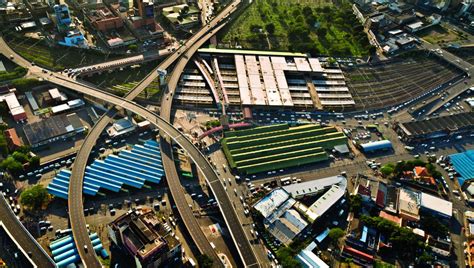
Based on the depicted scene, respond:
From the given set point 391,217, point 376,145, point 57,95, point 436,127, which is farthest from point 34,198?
point 436,127

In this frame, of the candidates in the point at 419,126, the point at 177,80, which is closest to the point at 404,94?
the point at 419,126

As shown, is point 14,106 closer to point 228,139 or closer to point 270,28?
point 228,139

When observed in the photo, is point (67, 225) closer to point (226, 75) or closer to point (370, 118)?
point (226, 75)

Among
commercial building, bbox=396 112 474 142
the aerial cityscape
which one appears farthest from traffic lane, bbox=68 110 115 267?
commercial building, bbox=396 112 474 142

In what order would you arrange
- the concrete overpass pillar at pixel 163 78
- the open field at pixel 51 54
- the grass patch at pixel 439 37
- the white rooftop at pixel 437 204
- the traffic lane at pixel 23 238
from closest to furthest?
1. the traffic lane at pixel 23 238
2. the white rooftop at pixel 437 204
3. the concrete overpass pillar at pixel 163 78
4. the open field at pixel 51 54
5. the grass patch at pixel 439 37

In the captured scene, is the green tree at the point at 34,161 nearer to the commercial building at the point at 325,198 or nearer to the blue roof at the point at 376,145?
the commercial building at the point at 325,198

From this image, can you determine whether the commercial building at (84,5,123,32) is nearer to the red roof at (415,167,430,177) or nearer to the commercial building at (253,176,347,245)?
the commercial building at (253,176,347,245)

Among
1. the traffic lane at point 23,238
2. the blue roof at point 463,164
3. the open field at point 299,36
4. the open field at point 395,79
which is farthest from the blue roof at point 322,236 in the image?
the open field at point 299,36
